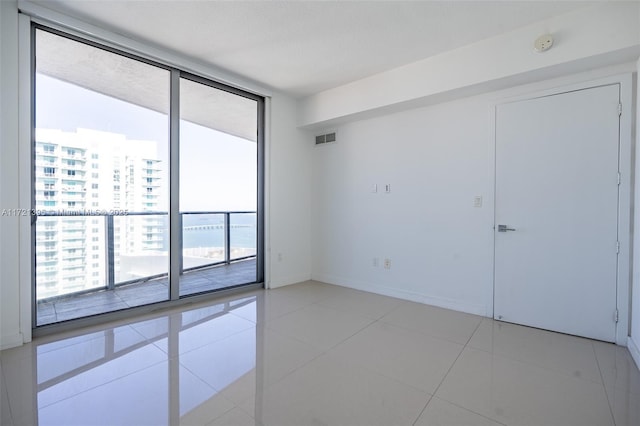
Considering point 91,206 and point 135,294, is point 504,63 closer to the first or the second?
point 91,206

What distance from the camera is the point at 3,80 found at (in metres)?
2.34

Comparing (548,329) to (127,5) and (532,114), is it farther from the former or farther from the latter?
(127,5)

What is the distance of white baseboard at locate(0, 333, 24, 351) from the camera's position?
2.35 m

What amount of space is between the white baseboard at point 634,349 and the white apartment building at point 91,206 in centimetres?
454

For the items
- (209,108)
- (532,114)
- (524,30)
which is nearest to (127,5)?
(209,108)

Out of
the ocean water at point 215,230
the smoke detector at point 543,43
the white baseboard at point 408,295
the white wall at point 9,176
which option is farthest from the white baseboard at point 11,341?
the smoke detector at point 543,43

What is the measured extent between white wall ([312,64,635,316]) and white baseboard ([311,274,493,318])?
12 millimetres

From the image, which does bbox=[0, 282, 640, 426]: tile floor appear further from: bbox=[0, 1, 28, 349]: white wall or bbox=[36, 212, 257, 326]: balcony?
bbox=[36, 212, 257, 326]: balcony

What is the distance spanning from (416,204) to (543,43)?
1.94 meters

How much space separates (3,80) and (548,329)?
17.3 feet

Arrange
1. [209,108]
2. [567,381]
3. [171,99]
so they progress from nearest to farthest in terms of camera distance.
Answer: [567,381]
[171,99]
[209,108]

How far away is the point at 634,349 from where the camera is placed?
2.28m

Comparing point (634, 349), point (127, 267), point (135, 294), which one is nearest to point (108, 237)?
point (127, 267)

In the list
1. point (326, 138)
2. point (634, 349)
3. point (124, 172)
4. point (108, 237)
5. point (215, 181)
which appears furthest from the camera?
point (326, 138)
